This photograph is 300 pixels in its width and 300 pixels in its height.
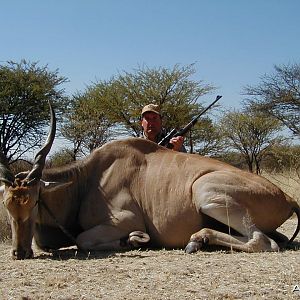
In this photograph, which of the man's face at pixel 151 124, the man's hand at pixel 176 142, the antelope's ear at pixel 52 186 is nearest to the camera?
the antelope's ear at pixel 52 186

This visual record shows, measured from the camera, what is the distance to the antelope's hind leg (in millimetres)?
5215

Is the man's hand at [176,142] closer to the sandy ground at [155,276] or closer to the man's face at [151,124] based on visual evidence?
the man's face at [151,124]

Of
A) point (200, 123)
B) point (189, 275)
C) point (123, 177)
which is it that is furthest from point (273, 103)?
point (189, 275)

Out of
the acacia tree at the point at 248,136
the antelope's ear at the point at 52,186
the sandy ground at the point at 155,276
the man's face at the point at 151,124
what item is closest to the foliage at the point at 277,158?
the acacia tree at the point at 248,136

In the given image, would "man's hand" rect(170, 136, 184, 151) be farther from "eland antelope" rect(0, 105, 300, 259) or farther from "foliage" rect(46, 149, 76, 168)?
"foliage" rect(46, 149, 76, 168)

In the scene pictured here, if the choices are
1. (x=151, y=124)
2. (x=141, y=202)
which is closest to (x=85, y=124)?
(x=151, y=124)

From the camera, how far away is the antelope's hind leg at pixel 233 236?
5.21m

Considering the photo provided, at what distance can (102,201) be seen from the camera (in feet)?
19.2

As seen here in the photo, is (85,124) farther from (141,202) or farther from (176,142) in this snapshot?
(141,202)

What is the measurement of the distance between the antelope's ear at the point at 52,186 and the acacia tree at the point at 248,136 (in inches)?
882

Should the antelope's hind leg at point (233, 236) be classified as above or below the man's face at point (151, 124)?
below

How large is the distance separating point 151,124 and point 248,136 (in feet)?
68.6

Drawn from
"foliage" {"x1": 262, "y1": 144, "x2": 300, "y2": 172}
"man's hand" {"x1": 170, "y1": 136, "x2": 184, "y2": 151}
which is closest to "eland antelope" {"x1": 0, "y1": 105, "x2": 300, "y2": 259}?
"man's hand" {"x1": 170, "y1": 136, "x2": 184, "y2": 151}

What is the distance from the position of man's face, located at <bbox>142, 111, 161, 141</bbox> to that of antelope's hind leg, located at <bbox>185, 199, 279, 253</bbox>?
2519mm
